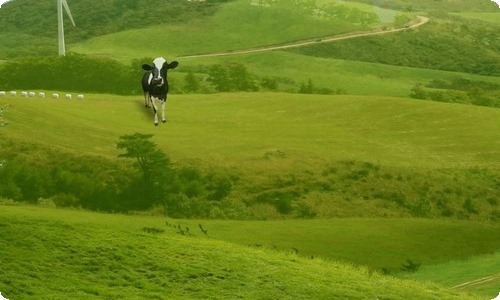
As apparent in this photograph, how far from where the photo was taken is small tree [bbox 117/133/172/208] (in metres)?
15.5

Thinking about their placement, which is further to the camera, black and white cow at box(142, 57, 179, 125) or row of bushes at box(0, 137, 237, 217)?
black and white cow at box(142, 57, 179, 125)

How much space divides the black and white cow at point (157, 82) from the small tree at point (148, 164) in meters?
0.46

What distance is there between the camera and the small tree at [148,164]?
15.5m

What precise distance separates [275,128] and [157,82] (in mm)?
1818

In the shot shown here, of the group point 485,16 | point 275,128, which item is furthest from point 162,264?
point 485,16

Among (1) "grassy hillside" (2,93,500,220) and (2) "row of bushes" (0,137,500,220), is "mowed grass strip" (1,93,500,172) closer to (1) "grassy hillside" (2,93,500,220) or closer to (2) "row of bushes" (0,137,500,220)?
(1) "grassy hillside" (2,93,500,220)

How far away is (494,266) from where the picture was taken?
15.7 metres

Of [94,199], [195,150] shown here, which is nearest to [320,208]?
[195,150]

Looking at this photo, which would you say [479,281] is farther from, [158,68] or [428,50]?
[158,68]

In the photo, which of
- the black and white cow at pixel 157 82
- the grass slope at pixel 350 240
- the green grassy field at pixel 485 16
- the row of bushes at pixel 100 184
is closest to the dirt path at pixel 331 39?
the green grassy field at pixel 485 16

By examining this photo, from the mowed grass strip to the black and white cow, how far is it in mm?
161

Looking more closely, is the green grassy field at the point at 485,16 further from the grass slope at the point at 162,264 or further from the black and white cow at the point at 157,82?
the black and white cow at the point at 157,82

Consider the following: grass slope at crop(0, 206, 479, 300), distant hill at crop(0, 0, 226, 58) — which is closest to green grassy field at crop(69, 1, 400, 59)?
distant hill at crop(0, 0, 226, 58)

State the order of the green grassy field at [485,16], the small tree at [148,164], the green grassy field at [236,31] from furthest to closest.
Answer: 1. the green grassy field at [485,16]
2. the green grassy field at [236,31]
3. the small tree at [148,164]
